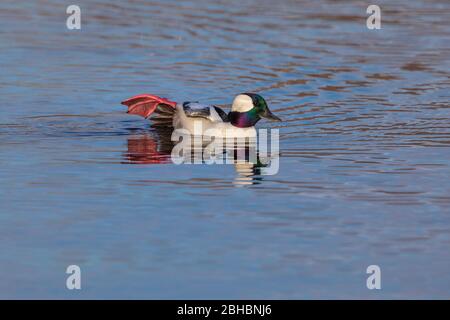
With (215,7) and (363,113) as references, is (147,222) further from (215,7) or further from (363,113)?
(215,7)

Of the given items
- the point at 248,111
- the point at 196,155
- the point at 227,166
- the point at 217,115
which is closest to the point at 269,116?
the point at 248,111

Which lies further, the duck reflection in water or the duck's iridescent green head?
the duck's iridescent green head

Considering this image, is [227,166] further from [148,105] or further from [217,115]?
[148,105]

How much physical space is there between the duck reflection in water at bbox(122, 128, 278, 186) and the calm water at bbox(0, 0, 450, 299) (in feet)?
0.20

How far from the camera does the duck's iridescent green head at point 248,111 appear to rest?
1474 centimetres

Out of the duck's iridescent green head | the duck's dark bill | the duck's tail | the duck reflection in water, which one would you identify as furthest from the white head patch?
the duck's tail

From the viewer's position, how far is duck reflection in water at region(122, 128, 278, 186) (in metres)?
12.6

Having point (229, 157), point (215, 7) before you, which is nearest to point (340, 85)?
point (229, 157)

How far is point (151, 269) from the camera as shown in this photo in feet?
30.7

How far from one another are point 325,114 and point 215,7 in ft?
22.8

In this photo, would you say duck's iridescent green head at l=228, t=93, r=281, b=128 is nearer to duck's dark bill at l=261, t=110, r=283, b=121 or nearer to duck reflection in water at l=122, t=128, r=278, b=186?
duck's dark bill at l=261, t=110, r=283, b=121

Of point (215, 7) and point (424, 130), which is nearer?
point (424, 130)

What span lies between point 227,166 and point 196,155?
2.21 ft

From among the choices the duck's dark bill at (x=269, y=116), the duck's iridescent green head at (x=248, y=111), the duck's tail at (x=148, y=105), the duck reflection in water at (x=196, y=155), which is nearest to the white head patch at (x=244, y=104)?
the duck's iridescent green head at (x=248, y=111)
